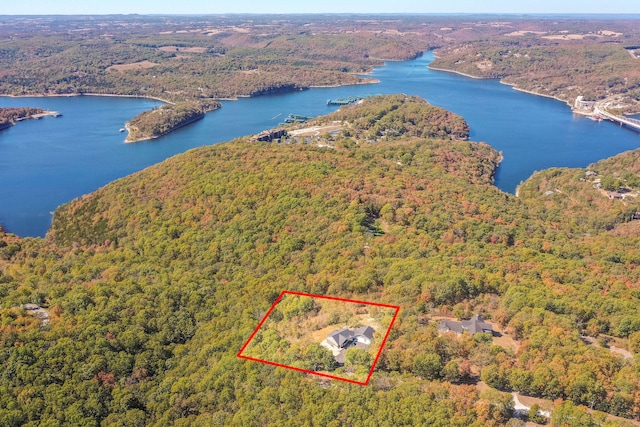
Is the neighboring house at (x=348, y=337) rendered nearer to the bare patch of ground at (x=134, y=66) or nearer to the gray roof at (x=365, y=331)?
the gray roof at (x=365, y=331)

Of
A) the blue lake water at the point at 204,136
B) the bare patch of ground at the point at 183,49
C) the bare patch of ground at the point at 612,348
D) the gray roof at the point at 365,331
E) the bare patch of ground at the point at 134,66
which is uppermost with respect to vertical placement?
the bare patch of ground at the point at 183,49

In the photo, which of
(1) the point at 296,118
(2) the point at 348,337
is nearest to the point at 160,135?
(1) the point at 296,118

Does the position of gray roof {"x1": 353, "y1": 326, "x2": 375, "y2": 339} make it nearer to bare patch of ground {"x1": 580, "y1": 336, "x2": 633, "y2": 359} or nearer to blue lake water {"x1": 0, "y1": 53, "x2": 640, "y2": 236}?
bare patch of ground {"x1": 580, "y1": 336, "x2": 633, "y2": 359}

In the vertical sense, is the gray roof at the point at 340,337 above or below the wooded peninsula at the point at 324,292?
above

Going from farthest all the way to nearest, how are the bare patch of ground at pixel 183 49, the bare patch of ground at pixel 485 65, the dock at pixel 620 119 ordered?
the bare patch of ground at pixel 183 49
the bare patch of ground at pixel 485 65
the dock at pixel 620 119

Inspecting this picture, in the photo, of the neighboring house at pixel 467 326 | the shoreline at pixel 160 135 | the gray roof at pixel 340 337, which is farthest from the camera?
the shoreline at pixel 160 135

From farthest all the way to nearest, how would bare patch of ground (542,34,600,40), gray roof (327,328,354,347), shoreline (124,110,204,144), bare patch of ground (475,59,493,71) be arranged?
bare patch of ground (542,34,600,40) → bare patch of ground (475,59,493,71) → shoreline (124,110,204,144) → gray roof (327,328,354,347)

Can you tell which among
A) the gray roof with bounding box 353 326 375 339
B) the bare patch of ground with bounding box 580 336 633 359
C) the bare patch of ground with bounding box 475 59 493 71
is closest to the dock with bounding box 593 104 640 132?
the bare patch of ground with bounding box 475 59 493 71

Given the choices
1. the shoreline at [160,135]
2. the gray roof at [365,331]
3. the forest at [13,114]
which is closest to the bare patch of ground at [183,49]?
the forest at [13,114]
